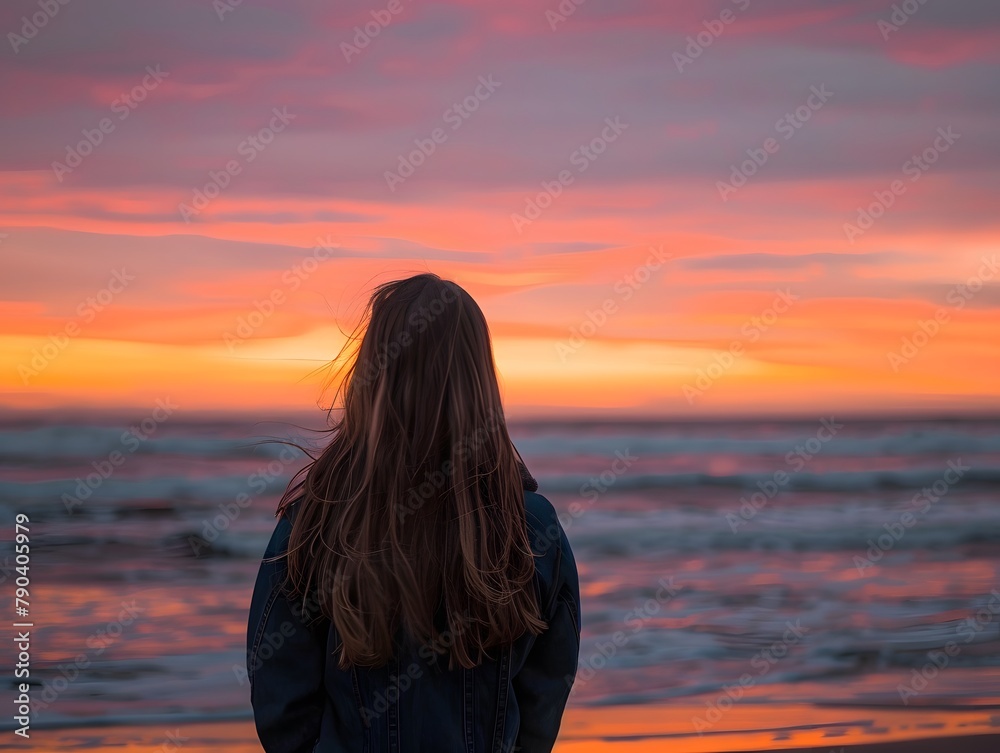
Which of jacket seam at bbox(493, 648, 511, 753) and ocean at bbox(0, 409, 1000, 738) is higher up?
ocean at bbox(0, 409, 1000, 738)

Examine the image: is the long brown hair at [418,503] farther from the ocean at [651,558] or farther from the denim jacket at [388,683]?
the ocean at [651,558]

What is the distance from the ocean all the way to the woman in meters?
0.62

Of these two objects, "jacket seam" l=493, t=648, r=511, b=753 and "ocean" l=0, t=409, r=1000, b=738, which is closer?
"jacket seam" l=493, t=648, r=511, b=753

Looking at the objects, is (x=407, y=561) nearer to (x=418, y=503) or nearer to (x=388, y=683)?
(x=418, y=503)

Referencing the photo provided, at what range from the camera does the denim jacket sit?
4.58ft

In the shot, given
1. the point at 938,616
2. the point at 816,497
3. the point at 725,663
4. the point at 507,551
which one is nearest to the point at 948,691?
the point at 725,663

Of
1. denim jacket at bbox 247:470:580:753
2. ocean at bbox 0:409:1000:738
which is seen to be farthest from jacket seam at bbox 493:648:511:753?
ocean at bbox 0:409:1000:738

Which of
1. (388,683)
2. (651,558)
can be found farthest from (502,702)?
(651,558)

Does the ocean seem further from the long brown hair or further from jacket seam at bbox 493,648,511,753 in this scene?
jacket seam at bbox 493,648,511,753

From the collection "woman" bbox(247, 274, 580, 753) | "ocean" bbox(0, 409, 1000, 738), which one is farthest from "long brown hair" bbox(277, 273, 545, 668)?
"ocean" bbox(0, 409, 1000, 738)

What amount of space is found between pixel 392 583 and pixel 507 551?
183 mm

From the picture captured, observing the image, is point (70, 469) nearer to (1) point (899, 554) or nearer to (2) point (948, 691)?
(1) point (899, 554)

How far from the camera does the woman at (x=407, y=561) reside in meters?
1.36

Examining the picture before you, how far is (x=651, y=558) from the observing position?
8.47 m
